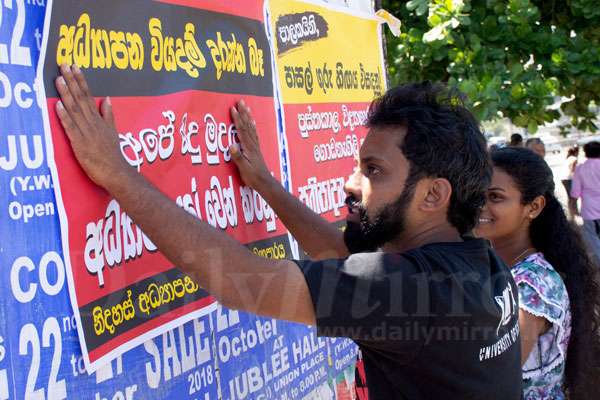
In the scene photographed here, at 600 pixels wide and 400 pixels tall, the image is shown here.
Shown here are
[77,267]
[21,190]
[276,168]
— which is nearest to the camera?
Answer: [21,190]

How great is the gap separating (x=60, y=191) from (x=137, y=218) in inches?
7.2

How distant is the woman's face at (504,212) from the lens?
110 inches

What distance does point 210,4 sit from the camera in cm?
235

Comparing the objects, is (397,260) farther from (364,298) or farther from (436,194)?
(436,194)

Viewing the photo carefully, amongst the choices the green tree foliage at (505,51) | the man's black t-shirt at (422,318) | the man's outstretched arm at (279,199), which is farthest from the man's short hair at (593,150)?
the man's black t-shirt at (422,318)

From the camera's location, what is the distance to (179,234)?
1.74 meters

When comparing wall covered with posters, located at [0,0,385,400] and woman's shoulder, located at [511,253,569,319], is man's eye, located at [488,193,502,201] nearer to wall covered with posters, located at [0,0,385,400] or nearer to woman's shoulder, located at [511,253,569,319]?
woman's shoulder, located at [511,253,569,319]

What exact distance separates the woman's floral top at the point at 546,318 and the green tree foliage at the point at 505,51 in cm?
313

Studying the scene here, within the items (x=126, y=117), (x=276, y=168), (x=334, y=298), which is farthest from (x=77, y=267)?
(x=276, y=168)

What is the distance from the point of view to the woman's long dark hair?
2.70 meters

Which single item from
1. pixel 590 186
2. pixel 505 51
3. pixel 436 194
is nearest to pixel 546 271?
pixel 436 194

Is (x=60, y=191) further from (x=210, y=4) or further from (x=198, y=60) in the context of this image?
(x=210, y=4)

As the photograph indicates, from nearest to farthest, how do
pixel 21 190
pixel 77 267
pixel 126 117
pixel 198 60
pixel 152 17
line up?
pixel 21 190 → pixel 77 267 → pixel 126 117 → pixel 152 17 → pixel 198 60

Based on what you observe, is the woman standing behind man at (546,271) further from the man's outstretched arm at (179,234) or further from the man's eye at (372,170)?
the man's outstretched arm at (179,234)
